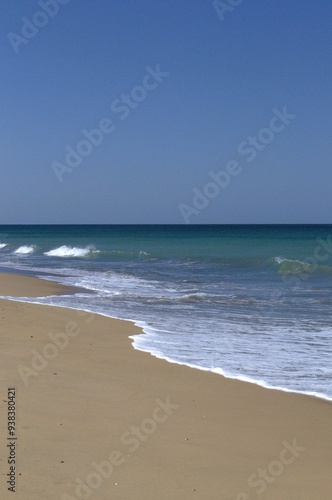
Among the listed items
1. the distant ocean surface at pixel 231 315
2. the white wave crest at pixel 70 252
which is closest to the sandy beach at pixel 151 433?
the distant ocean surface at pixel 231 315

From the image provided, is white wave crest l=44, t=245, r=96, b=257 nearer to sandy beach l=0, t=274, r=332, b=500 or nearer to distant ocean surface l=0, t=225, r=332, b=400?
distant ocean surface l=0, t=225, r=332, b=400

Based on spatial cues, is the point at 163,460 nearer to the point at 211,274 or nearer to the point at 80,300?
the point at 80,300

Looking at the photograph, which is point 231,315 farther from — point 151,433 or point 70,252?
point 70,252

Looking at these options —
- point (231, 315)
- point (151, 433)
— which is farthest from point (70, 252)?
point (151, 433)

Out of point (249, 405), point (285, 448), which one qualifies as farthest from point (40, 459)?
point (249, 405)

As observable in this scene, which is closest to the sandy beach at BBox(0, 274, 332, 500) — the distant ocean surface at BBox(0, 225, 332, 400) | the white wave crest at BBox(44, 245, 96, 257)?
the distant ocean surface at BBox(0, 225, 332, 400)

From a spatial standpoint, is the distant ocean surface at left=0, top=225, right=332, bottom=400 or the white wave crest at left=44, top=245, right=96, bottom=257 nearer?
the distant ocean surface at left=0, top=225, right=332, bottom=400

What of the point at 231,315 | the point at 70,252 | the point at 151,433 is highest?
the point at 151,433

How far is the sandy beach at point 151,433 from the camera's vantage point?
412cm

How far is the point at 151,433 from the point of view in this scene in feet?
16.6

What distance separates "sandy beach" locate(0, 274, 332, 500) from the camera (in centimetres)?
412

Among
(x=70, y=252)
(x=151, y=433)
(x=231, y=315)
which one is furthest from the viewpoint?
(x=70, y=252)

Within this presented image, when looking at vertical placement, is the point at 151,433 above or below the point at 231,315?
above

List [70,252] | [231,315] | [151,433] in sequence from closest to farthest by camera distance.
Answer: [151,433] < [231,315] < [70,252]
